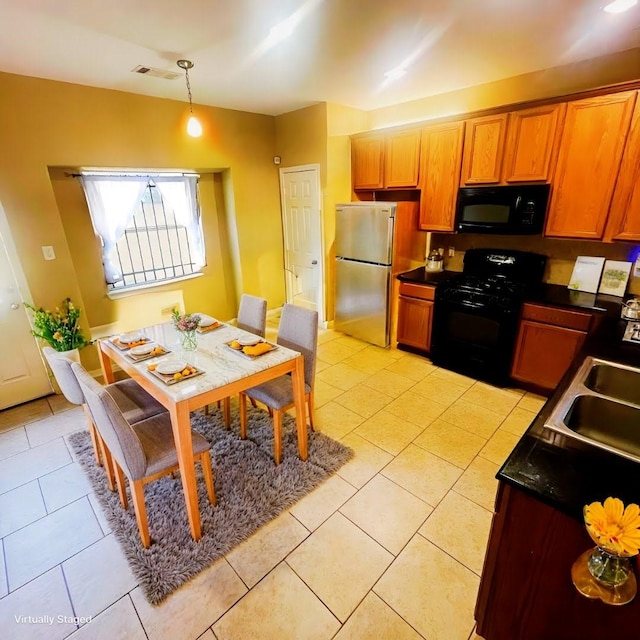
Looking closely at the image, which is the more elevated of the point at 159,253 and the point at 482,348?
the point at 159,253

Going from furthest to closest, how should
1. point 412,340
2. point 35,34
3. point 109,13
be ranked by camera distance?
1. point 412,340
2. point 35,34
3. point 109,13

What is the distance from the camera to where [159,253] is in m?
4.09

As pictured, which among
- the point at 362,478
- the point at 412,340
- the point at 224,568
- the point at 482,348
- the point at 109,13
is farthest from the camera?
the point at 412,340

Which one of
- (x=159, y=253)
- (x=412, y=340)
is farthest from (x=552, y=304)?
(x=159, y=253)

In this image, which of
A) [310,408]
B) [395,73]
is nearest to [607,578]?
[310,408]

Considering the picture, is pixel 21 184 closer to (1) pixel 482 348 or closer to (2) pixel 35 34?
(2) pixel 35 34

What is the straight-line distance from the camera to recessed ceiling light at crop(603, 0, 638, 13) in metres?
1.89

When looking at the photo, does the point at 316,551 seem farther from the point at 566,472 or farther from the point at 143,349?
the point at 143,349

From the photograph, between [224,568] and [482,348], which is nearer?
[224,568]

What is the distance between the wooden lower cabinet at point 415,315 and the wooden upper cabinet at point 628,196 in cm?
146

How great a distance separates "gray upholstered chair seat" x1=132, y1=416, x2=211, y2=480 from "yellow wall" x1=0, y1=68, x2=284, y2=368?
1996mm

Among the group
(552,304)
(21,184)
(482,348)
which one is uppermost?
(21,184)

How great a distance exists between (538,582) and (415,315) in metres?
2.79

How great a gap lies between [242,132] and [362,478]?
3.96 metres
